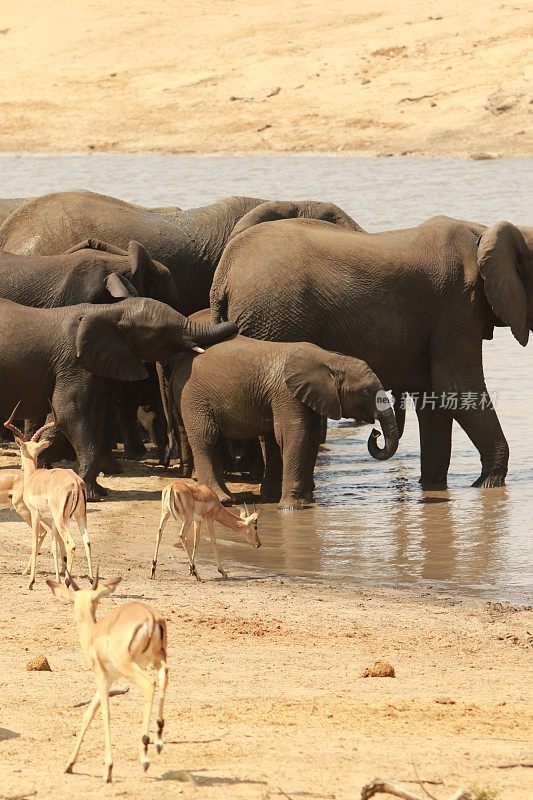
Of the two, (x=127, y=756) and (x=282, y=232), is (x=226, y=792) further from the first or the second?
(x=282, y=232)

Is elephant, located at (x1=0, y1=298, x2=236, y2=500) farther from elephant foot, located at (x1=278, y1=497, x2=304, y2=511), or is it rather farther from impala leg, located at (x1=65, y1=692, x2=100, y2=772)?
impala leg, located at (x1=65, y1=692, x2=100, y2=772)

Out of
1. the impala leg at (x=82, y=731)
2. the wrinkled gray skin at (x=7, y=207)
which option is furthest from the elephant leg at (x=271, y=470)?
the impala leg at (x=82, y=731)

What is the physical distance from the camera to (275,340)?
14.4 m

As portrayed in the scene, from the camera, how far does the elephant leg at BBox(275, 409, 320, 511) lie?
13531mm

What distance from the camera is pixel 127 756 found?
6973 millimetres

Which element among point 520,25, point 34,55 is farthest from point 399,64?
point 34,55

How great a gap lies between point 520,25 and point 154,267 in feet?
89.6

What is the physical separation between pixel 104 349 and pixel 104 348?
0.4 inches

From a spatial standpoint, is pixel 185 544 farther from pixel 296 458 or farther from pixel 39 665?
pixel 296 458

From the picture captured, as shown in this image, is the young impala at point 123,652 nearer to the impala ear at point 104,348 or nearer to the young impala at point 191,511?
the young impala at point 191,511

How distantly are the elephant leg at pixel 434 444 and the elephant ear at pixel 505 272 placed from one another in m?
0.97

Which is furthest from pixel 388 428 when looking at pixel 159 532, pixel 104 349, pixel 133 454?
pixel 159 532

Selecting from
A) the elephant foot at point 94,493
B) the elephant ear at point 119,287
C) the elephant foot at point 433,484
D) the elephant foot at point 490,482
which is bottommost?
the elephant foot at point 433,484

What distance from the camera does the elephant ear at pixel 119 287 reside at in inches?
575
